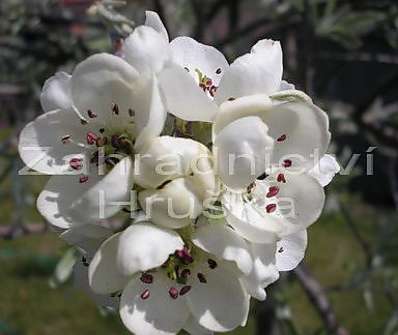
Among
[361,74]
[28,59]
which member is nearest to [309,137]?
[28,59]

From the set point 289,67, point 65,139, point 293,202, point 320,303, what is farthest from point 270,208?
point 289,67

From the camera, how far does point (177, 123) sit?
787 mm

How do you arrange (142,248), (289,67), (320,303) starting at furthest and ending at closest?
(289,67) < (320,303) < (142,248)

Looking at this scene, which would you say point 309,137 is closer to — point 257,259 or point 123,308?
point 257,259

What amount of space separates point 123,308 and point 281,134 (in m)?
0.24

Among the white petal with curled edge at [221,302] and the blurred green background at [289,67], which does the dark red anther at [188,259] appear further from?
the blurred green background at [289,67]

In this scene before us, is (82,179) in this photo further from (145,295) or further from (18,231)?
(18,231)

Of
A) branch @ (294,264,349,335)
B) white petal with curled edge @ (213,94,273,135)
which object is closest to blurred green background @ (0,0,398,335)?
branch @ (294,264,349,335)

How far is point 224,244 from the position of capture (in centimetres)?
73

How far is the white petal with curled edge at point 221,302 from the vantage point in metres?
0.78

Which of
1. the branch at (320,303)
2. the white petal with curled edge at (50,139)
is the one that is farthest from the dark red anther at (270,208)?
the branch at (320,303)

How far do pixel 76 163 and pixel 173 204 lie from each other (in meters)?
0.14

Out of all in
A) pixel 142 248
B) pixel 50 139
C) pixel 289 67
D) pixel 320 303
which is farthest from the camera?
pixel 289 67

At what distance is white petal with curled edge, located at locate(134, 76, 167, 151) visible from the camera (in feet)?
2.37
